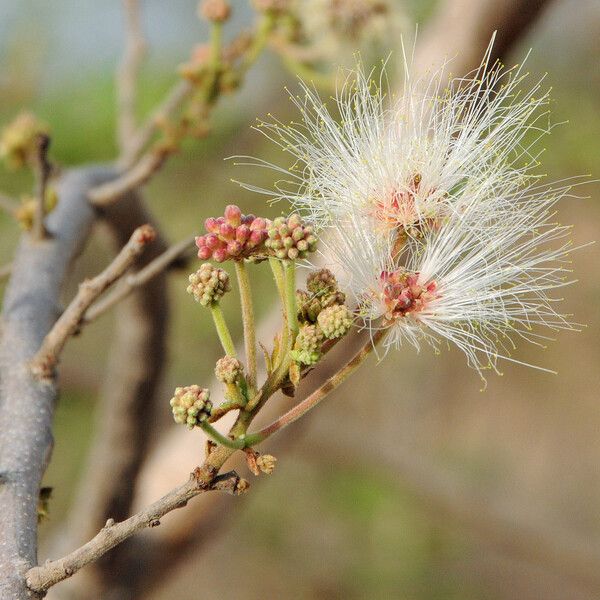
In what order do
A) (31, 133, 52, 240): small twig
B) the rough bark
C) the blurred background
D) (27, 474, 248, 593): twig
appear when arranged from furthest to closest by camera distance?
the blurred background, the rough bark, (31, 133, 52, 240): small twig, (27, 474, 248, 593): twig

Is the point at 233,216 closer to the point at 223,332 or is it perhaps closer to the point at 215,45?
the point at 223,332

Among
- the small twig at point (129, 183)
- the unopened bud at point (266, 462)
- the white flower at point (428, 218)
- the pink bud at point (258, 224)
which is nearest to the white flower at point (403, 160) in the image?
the white flower at point (428, 218)

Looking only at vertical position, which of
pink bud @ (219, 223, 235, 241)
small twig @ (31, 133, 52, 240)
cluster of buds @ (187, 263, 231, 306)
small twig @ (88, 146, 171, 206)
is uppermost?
small twig @ (88, 146, 171, 206)

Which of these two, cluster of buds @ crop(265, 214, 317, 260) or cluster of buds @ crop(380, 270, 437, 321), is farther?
cluster of buds @ crop(380, 270, 437, 321)

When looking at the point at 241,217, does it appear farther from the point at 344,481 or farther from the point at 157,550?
the point at 344,481

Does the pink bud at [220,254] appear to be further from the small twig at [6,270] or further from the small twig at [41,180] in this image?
the small twig at [6,270]

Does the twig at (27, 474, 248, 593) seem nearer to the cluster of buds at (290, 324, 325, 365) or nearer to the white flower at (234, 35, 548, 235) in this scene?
the cluster of buds at (290, 324, 325, 365)

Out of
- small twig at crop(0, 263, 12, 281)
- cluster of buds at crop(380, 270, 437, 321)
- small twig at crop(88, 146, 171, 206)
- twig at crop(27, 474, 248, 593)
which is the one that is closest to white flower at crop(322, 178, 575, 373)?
cluster of buds at crop(380, 270, 437, 321)
